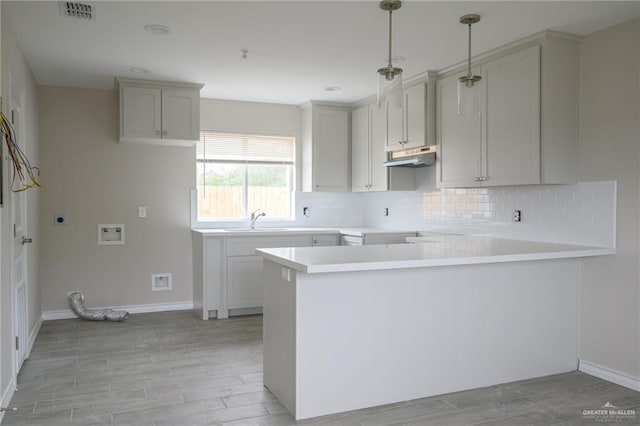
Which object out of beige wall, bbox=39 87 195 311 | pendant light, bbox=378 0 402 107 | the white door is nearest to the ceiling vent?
the white door

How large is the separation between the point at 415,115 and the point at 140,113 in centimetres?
265

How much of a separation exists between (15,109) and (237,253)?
92.8 inches

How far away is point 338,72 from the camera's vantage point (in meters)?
4.61

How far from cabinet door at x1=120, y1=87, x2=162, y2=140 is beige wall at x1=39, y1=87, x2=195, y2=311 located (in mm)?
491

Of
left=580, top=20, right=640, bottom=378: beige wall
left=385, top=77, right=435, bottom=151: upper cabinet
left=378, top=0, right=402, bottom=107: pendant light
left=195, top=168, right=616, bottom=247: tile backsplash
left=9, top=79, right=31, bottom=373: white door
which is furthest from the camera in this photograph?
left=385, top=77, right=435, bottom=151: upper cabinet

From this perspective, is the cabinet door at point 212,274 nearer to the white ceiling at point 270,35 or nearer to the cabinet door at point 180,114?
the cabinet door at point 180,114

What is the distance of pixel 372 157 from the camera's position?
5.61 m

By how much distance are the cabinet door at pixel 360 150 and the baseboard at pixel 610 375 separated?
9.31 feet

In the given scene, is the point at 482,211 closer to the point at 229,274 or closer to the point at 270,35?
the point at 270,35

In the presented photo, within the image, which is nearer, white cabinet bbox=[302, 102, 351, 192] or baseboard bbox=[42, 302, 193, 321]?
baseboard bbox=[42, 302, 193, 321]

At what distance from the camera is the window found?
5.81 metres

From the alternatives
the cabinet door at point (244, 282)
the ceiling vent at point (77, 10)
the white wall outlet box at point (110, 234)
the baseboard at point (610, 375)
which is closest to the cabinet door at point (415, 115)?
the cabinet door at point (244, 282)

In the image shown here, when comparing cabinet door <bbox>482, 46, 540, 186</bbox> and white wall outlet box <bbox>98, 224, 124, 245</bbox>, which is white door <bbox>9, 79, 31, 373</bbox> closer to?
white wall outlet box <bbox>98, 224, 124, 245</bbox>

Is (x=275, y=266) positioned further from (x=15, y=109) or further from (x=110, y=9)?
(x=15, y=109)
